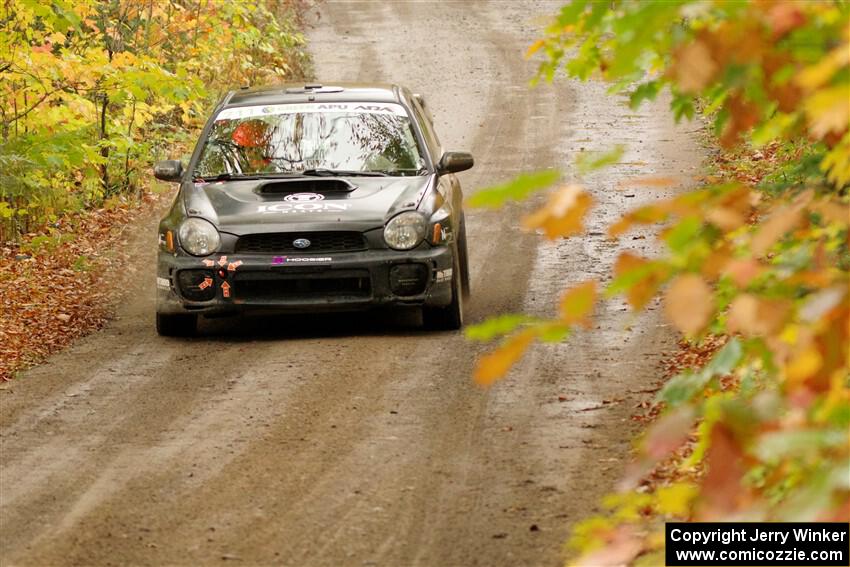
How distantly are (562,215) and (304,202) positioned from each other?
24.3 ft

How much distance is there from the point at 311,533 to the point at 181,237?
4.66 m

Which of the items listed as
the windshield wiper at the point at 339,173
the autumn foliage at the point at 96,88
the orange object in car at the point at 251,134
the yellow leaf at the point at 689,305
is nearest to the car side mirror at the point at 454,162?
the windshield wiper at the point at 339,173

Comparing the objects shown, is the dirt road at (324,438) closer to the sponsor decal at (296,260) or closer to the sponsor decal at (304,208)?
the sponsor decal at (296,260)

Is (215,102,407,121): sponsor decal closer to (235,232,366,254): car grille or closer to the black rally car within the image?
the black rally car

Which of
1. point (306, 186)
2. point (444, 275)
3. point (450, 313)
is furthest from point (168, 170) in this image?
point (450, 313)

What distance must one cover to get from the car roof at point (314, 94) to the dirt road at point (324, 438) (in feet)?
6.10

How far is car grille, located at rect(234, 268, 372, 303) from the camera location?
9.75 m

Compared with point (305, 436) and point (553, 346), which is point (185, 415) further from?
point (553, 346)

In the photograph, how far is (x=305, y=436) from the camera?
742cm

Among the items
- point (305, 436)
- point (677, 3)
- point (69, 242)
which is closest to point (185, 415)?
point (305, 436)

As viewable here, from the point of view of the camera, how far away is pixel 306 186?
402 inches

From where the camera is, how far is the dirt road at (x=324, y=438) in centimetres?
572

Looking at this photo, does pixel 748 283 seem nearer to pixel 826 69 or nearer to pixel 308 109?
pixel 826 69

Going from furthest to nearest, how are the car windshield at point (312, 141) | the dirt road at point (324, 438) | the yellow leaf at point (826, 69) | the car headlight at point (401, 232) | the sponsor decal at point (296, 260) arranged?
1. the car windshield at point (312, 141)
2. the car headlight at point (401, 232)
3. the sponsor decal at point (296, 260)
4. the dirt road at point (324, 438)
5. the yellow leaf at point (826, 69)
